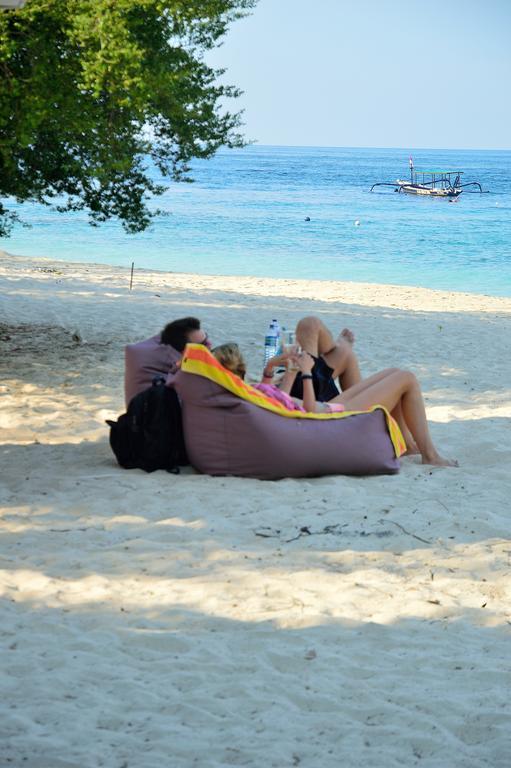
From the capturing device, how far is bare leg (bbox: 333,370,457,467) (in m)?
6.62

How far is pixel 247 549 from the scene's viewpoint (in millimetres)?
4930

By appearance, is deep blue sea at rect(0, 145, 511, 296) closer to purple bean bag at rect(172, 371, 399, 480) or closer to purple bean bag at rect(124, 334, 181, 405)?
purple bean bag at rect(124, 334, 181, 405)

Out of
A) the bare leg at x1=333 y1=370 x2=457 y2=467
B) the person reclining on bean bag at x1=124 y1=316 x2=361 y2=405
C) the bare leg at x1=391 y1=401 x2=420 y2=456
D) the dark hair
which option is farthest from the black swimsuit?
the dark hair

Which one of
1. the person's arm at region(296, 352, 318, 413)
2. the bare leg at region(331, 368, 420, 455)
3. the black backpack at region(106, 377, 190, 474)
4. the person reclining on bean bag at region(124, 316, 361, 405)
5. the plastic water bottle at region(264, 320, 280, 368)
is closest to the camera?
the black backpack at region(106, 377, 190, 474)

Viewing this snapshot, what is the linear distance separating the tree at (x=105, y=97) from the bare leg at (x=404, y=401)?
2.75 m

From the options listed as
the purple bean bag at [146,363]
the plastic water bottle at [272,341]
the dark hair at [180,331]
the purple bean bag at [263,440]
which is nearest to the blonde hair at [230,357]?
the purple bean bag at [263,440]

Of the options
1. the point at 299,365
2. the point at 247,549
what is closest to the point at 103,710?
the point at 247,549

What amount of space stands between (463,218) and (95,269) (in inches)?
1281

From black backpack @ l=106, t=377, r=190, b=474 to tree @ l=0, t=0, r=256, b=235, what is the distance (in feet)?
7.90

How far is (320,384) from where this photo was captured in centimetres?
727

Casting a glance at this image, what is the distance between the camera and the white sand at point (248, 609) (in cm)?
320

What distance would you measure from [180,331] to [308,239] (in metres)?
30.1

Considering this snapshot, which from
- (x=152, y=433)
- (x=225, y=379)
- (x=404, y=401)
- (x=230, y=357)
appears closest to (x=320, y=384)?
(x=404, y=401)

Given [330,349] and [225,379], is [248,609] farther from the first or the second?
[330,349]
